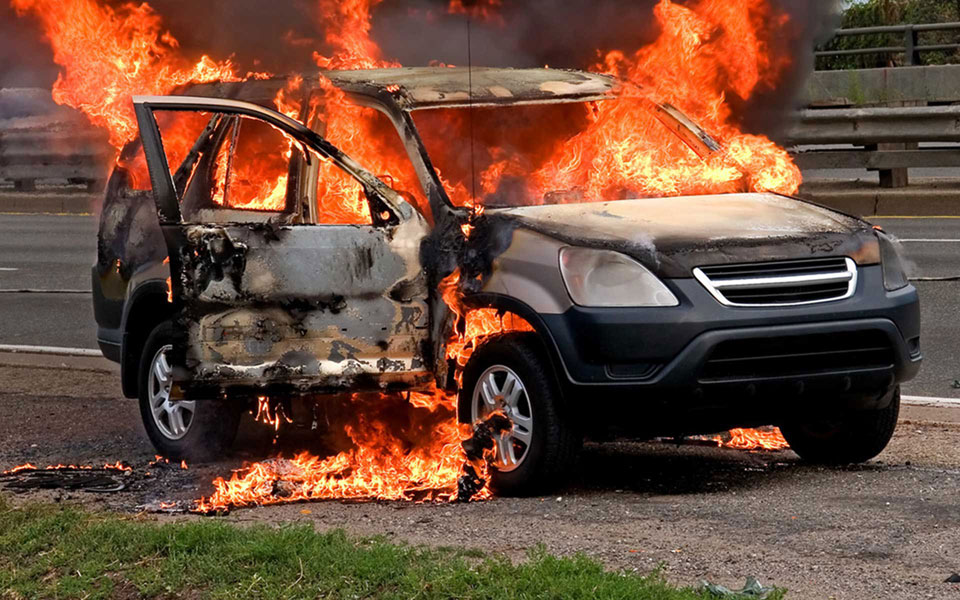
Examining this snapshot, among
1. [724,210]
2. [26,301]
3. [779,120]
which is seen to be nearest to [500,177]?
[724,210]

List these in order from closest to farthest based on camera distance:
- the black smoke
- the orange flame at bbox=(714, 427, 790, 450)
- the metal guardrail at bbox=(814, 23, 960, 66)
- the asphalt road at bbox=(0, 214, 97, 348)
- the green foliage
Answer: the orange flame at bbox=(714, 427, 790, 450) → the black smoke → the asphalt road at bbox=(0, 214, 97, 348) → the metal guardrail at bbox=(814, 23, 960, 66) → the green foliage

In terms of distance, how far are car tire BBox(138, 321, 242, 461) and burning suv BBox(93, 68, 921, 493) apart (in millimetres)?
11

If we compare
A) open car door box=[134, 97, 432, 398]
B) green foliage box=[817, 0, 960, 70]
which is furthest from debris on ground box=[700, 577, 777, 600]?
green foliage box=[817, 0, 960, 70]

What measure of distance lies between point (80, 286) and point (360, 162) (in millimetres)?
8239

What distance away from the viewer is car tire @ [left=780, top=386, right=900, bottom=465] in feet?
23.5

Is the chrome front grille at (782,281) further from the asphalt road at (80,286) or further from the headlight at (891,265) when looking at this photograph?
the asphalt road at (80,286)

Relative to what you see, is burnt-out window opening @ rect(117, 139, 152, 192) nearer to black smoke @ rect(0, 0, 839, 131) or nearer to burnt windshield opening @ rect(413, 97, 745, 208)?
black smoke @ rect(0, 0, 839, 131)

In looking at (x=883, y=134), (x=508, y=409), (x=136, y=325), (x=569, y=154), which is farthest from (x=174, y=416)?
(x=883, y=134)

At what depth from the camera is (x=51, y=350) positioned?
11.6m

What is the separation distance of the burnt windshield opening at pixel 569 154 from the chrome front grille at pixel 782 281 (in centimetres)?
105

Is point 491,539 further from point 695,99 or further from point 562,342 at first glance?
point 695,99

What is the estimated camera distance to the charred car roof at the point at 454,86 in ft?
24.9

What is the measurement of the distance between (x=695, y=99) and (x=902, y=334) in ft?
7.02

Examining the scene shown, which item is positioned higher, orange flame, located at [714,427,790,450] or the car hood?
the car hood
